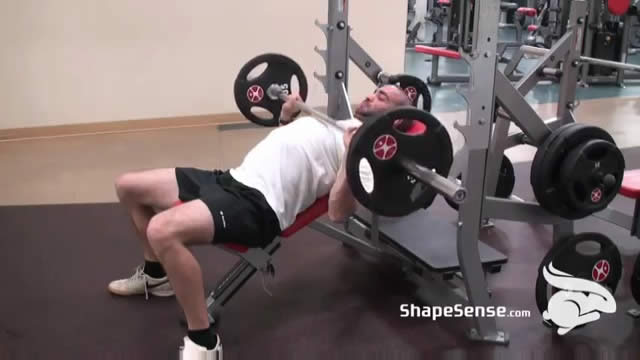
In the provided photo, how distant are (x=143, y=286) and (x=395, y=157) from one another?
103cm

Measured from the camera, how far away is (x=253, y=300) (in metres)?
2.25

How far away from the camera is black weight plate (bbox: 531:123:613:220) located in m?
1.92

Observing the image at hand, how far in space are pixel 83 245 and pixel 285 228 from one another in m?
1.07

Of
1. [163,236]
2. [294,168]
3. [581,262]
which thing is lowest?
[581,262]

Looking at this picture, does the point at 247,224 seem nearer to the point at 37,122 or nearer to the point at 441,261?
the point at 441,261

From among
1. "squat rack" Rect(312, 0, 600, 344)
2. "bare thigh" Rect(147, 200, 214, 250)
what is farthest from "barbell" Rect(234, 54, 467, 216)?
"bare thigh" Rect(147, 200, 214, 250)

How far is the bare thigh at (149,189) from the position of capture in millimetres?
2049

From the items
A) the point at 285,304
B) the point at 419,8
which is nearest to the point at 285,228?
the point at 285,304

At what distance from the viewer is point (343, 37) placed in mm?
2479

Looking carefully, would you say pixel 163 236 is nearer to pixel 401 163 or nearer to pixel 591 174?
pixel 401 163

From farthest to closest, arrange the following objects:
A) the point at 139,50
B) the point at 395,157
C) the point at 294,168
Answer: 1. the point at 139,50
2. the point at 294,168
3. the point at 395,157

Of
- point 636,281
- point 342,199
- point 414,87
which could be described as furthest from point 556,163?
point 414,87

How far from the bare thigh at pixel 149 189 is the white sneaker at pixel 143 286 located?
1.01 feet

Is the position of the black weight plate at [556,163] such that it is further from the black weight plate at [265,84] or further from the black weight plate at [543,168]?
the black weight plate at [265,84]
